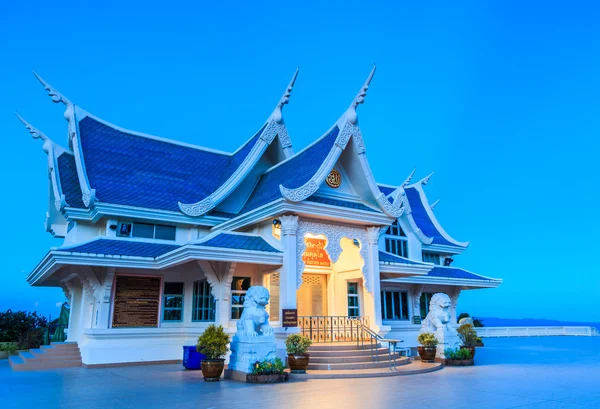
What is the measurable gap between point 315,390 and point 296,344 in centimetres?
218

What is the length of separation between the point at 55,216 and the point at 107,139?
143 inches

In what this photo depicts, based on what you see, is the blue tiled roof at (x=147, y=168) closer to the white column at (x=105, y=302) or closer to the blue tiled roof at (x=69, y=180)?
the blue tiled roof at (x=69, y=180)

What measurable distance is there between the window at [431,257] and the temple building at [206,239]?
4.33m

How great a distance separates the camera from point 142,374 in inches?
393

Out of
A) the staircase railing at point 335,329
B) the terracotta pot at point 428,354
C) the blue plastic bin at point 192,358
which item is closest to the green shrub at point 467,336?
the terracotta pot at point 428,354

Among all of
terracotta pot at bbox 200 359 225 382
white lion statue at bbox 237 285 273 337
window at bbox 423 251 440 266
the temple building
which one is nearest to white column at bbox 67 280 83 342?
the temple building

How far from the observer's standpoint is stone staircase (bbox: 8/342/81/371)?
11758 mm

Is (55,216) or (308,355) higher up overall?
(55,216)

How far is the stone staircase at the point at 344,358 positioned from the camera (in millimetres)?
10164

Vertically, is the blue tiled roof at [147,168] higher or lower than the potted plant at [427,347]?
higher

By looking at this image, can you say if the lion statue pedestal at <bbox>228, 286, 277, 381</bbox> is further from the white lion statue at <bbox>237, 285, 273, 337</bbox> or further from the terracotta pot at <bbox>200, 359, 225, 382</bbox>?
the terracotta pot at <bbox>200, 359, 225, 382</bbox>

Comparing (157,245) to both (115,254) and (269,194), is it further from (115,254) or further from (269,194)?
(269,194)

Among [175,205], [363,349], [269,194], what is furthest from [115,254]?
[363,349]

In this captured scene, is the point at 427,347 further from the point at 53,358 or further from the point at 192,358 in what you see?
the point at 53,358
